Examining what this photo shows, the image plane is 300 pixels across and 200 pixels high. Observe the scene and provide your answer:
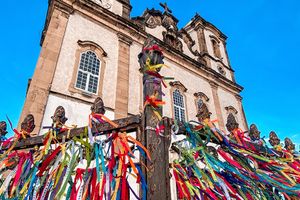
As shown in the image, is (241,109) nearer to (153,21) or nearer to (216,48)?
(216,48)

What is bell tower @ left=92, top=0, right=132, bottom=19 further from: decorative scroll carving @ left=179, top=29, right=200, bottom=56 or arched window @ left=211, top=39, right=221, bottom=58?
arched window @ left=211, top=39, right=221, bottom=58

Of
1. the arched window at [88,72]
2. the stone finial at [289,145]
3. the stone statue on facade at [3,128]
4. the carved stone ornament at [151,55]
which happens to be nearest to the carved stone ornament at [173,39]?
the arched window at [88,72]

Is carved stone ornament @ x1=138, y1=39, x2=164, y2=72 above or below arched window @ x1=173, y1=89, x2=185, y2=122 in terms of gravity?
below

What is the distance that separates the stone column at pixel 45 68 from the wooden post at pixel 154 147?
202 inches

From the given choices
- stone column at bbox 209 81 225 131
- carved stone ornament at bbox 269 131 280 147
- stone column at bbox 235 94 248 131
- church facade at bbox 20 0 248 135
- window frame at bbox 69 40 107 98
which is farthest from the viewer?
stone column at bbox 235 94 248 131

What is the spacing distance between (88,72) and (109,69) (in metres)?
1.01

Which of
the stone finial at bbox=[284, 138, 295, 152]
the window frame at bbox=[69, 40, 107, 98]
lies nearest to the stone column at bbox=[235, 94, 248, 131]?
the window frame at bbox=[69, 40, 107, 98]

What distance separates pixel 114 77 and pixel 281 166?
7.81m

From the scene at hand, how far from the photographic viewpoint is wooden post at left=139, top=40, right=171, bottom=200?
6.54ft

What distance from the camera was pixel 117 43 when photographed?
1084 centimetres

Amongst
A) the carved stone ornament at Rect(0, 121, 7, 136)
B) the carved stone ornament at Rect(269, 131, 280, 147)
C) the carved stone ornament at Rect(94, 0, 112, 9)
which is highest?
the carved stone ornament at Rect(94, 0, 112, 9)

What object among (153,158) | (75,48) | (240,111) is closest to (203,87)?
(240,111)

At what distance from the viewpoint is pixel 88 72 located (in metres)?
9.10

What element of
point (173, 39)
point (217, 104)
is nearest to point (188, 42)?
point (173, 39)
